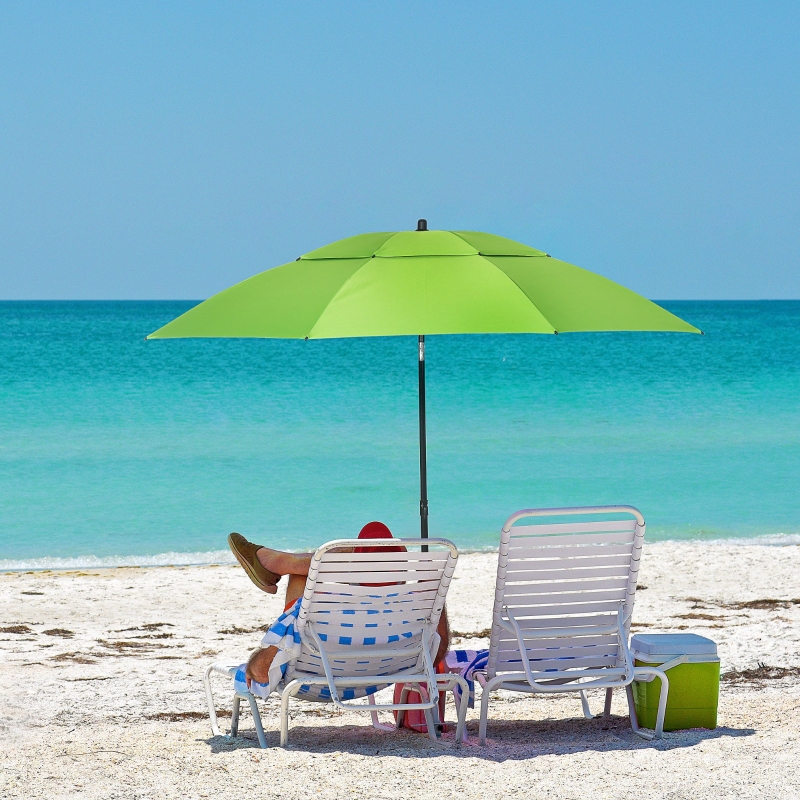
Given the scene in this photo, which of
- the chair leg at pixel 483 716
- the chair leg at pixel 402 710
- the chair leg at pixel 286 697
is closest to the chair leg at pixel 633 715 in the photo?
the chair leg at pixel 483 716

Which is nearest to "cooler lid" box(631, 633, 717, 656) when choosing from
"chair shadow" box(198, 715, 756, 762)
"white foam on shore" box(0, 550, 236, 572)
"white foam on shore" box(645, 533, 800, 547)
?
"chair shadow" box(198, 715, 756, 762)

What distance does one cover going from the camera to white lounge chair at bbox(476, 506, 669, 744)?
384 centimetres

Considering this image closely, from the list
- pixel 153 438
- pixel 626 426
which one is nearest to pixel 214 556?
pixel 153 438

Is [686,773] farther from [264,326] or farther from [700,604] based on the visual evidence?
[700,604]

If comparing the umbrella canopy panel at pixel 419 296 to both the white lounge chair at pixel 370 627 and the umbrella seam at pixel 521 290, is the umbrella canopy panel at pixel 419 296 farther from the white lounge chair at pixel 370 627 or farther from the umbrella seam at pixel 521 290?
the white lounge chair at pixel 370 627

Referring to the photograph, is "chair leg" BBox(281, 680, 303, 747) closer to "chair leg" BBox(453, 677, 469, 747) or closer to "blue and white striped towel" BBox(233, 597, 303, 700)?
"blue and white striped towel" BBox(233, 597, 303, 700)

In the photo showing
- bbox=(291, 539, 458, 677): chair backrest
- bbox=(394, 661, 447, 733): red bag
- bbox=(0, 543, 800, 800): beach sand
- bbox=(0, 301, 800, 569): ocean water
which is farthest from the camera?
bbox=(0, 301, 800, 569): ocean water

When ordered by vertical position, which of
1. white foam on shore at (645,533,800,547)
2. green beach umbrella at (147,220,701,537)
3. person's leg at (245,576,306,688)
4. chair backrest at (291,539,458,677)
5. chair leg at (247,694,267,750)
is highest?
green beach umbrella at (147,220,701,537)

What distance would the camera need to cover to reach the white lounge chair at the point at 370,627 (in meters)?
3.68

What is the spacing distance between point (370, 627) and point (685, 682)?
1101mm

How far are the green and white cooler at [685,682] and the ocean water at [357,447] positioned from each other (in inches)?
228

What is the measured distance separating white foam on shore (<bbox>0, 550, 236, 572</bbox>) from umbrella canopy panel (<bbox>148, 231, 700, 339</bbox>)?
5.50 m

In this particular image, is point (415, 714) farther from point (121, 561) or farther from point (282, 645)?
point (121, 561)

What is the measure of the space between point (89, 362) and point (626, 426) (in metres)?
18.9
